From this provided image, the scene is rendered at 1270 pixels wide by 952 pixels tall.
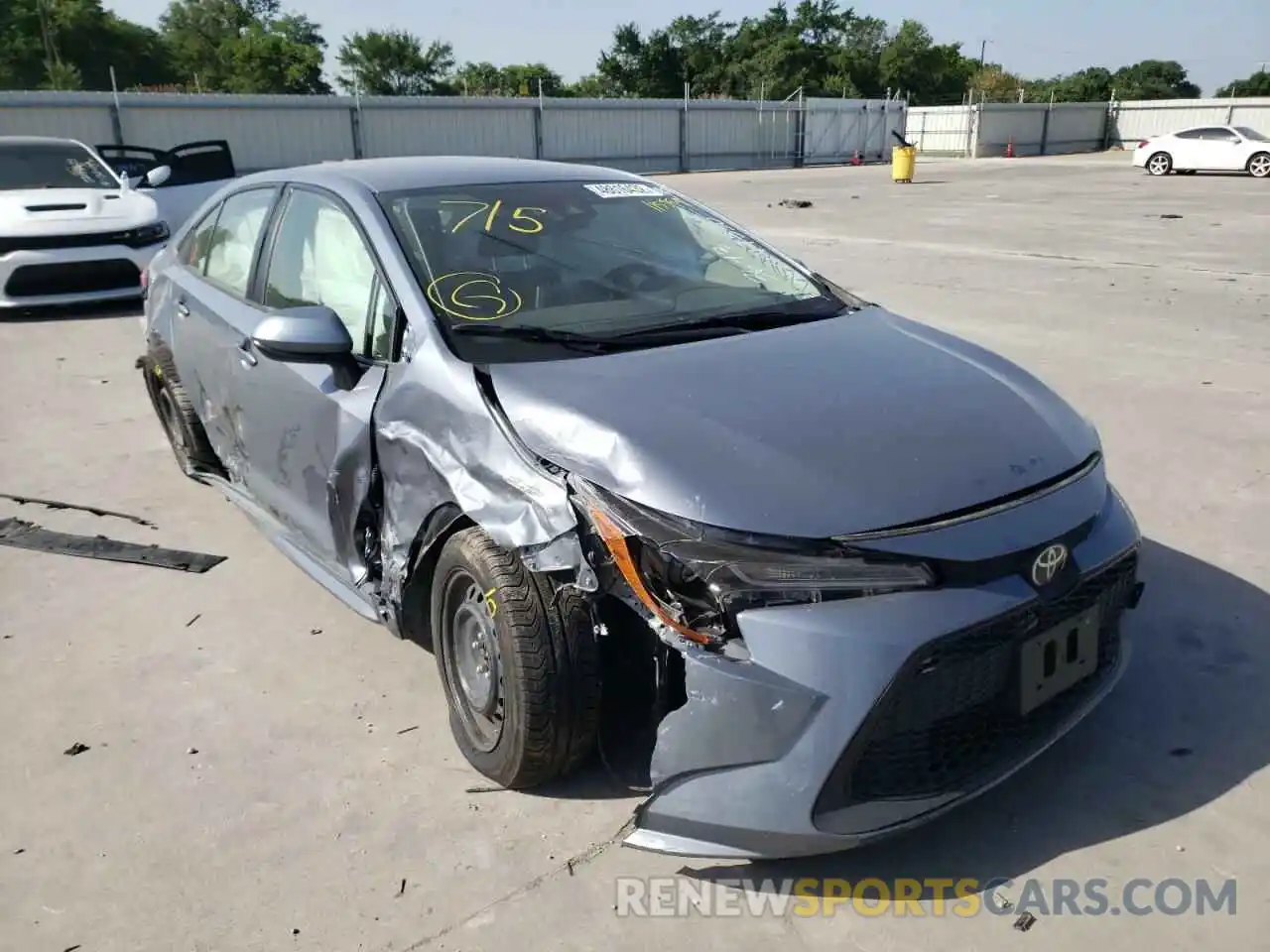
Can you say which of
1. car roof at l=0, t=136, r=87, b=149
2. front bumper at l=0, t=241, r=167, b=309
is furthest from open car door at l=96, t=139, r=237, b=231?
front bumper at l=0, t=241, r=167, b=309

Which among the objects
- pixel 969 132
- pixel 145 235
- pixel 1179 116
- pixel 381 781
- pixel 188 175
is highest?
pixel 1179 116

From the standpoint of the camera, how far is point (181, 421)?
4.64 meters

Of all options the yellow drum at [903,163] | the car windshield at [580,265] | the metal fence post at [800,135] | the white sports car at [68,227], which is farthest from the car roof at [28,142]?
the metal fence post at [800,135]

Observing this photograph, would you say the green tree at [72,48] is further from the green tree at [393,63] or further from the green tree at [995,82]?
the green tree at [995,82]

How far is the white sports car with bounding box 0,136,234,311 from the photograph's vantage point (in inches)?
349

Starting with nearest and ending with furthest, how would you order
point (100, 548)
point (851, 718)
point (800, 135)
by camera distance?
point (851, 718) < point (100, 548) < point (800, 135)

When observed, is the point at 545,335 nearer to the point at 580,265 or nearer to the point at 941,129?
the point at 580,265

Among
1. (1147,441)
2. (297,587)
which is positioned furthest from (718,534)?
(1147,441)

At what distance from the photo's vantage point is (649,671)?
229 cm

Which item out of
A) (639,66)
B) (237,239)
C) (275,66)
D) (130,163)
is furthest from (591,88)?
(237,239)

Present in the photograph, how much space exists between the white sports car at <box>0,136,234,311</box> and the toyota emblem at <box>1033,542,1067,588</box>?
831 centimetres

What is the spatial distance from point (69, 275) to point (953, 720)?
366 inches

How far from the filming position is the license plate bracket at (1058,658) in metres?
2.30

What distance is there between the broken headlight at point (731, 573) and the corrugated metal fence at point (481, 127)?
25.3 m
